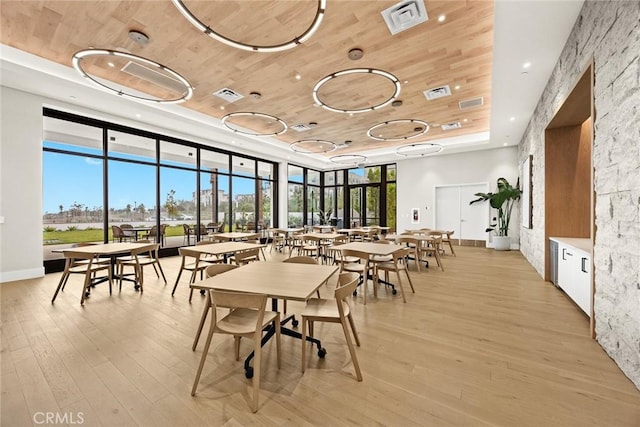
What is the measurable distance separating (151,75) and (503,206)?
10.4m

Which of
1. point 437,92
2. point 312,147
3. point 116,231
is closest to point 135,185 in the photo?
point 116,231

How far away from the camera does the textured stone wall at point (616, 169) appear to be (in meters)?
1.98

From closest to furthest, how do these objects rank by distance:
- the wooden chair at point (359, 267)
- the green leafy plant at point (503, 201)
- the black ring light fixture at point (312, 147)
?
the wooden chair at point (359, 267) → the green leafy plant at point (503, 201) → the black ring light fixture at point (312, 147)

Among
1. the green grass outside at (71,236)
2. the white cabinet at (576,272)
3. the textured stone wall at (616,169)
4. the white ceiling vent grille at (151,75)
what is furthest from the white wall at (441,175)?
the green grass outside at (71,236)

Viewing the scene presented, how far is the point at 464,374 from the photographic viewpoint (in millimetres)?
2148

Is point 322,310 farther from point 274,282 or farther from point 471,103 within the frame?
point 471,103

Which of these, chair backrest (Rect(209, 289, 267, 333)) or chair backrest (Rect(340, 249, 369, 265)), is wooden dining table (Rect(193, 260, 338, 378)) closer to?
chair backrest (Rect(209, 289, 267, 333))

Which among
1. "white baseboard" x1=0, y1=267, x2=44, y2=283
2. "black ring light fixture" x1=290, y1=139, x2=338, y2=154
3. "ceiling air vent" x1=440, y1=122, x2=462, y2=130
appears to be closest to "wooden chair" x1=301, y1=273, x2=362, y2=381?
"white baseboard" x1=0, y1=267, x2=44, y2=283

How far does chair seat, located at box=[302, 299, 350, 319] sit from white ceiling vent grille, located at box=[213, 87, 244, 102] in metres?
4.83

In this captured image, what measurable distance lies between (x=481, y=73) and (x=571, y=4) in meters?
2.06

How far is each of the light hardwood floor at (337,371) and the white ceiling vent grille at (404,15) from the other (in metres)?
3.75

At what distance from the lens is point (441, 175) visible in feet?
34.5

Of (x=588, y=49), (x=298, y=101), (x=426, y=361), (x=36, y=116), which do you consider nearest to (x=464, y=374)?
(x=426, y=361)

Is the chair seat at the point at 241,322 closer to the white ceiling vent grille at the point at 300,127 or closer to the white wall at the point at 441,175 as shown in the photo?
the white ceiling vent grille at the point at 300,127
